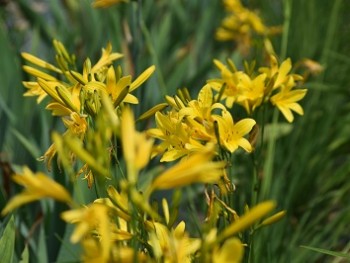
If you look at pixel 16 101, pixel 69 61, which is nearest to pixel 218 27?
pixel 16 101

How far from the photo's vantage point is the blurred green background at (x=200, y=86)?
59.4 inches

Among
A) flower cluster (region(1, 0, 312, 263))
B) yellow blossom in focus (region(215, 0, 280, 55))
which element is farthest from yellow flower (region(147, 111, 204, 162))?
yellow blossom in focus (region(215, 0, 280, 55))

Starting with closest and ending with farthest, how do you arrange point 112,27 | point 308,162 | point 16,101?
point 16,101 → point 308,162 → point 112,27

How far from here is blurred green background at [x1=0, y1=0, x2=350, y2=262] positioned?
151cm

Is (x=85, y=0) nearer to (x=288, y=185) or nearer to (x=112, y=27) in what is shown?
(x=112, y=27)

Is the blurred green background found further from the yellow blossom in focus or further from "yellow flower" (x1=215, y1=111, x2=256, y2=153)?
"yellow flower" (x1=215, y1=111, x2=256, y2=153)

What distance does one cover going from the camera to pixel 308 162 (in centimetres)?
192

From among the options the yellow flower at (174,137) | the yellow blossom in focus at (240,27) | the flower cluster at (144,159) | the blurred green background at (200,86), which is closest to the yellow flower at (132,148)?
the flower cluster at (144,159)

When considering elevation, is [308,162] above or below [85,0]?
below

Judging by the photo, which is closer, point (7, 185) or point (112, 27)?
point (7, 185)

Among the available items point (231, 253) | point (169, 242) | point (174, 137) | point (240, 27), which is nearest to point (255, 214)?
point (231, 253)

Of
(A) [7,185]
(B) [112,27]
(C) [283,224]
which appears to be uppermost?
(B) [112,27]

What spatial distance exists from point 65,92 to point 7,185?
797 mm

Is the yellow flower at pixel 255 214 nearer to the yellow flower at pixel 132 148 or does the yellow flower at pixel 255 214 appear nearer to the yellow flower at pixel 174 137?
the yellow flower at pixel 132 148
